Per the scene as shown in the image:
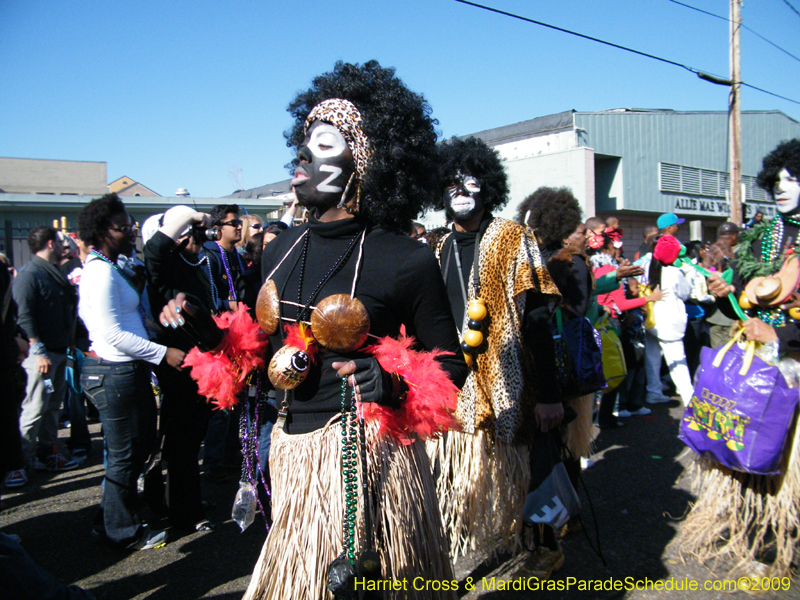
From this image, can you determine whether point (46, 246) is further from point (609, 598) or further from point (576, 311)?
point (609, 598)

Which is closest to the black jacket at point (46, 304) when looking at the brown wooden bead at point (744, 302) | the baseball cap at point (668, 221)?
the brown wooden bead at point (744, 302)

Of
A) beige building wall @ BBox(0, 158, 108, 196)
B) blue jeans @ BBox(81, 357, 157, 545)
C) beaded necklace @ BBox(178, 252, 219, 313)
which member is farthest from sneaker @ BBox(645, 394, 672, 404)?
beige building wall @ BBox(0, 158, 108, 196)

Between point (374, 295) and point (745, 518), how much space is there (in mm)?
2379

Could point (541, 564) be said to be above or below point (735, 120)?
below

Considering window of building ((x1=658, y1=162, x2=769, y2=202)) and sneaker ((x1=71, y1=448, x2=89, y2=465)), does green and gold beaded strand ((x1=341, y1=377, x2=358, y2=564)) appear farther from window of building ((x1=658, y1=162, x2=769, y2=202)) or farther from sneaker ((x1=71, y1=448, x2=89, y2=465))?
window of building ((x1=658, y1=162, x2=769, y2=202))

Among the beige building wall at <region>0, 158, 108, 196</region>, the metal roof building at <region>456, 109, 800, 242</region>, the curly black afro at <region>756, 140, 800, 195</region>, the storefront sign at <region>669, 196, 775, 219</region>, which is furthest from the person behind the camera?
the beige building wall at <region>0, 158, 108, 196</region>

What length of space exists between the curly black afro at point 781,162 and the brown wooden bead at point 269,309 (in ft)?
9.22

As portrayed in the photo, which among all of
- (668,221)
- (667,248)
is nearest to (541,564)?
(667,248)

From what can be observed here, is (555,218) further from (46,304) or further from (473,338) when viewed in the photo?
(46,304)

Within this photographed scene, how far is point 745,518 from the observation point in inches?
113

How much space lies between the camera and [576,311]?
3533 mm

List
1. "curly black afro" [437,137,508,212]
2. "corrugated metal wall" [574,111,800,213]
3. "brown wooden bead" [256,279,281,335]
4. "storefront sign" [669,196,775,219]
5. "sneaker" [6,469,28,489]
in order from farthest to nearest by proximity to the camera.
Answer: "storefront sign" [669,196,775,219] < "corrugated metal wall" [574,111,800,213] < "sneaker" [6,469,28,489] < "curly black afro" [437,137,508,212] < "brown wooden bead" [256,279,281,335]

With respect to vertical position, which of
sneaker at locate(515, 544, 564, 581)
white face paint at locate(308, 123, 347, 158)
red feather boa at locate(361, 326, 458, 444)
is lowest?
sneaker at locate(515, 544, 564, 581)

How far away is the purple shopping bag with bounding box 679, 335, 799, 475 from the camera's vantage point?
2.69 m
